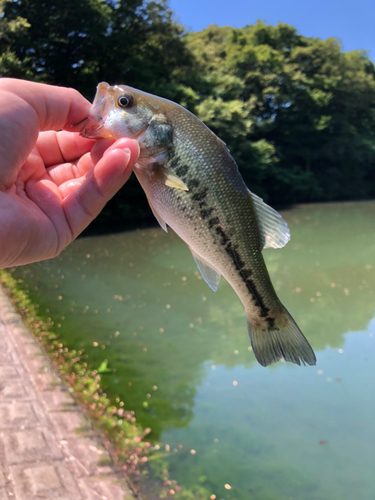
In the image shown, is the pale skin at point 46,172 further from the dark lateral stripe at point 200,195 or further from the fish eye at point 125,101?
the dark lateral stripe at point 200,195

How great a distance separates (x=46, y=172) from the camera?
6.94 ft

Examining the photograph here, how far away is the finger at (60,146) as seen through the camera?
2141mm

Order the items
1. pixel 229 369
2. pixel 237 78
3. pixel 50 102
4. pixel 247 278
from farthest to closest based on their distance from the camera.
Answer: pixel 237 78 → pixel 229 369 → pixel 50 102 → pixel 247 278

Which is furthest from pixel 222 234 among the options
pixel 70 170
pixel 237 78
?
pixel 237 78

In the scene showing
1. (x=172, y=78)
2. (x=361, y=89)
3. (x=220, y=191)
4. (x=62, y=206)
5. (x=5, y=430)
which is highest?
(x=361, y=89)

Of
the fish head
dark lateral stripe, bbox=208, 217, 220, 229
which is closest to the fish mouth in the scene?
the fish head

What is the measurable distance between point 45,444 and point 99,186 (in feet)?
9.92

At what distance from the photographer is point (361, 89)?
3316 cm

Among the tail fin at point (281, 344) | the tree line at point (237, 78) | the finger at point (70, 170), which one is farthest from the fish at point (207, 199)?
the tree line at point (237, 78)

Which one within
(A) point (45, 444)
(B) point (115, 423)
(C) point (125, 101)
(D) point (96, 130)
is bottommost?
(B) point (115, 423)

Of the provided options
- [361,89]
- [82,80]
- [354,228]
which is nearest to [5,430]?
[354,228]

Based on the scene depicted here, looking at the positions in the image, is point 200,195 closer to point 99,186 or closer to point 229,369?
point 99,186

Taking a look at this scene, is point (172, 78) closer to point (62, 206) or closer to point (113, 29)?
point (113, 29)

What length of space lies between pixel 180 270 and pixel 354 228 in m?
9.77
